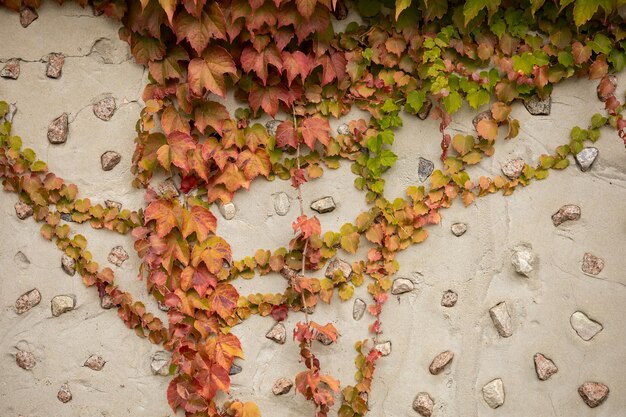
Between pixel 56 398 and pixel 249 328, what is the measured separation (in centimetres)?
85

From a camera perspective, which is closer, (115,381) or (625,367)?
(625,367)

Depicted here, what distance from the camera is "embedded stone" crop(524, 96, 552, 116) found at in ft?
7.02

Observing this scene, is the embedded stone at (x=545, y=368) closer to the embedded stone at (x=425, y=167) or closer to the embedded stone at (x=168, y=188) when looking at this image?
the embedded stone at (x=425, y=167)

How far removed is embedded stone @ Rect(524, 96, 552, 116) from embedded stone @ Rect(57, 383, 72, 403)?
84.1 inches

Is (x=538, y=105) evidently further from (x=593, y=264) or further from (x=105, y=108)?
(x=105, y=108)

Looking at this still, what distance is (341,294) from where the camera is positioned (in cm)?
222


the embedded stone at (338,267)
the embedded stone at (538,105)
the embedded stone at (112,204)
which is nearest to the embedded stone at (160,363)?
the embedded stone at (112,204)

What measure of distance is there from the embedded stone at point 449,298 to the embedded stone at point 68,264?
1472mm

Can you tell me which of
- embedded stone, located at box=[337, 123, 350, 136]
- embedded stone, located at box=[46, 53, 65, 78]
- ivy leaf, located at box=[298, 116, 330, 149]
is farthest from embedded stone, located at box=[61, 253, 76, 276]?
embedded stone, located at box=[337, 123, 350, 136]

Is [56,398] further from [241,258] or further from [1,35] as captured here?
[1,35]

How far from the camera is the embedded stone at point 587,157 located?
6.98ft

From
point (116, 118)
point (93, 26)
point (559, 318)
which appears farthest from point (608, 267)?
point (93, 26)

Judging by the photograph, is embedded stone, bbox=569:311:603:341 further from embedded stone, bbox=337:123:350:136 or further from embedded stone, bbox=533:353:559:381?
embedded stone, bbox=337:123:350:136

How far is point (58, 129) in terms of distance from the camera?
2189 mm
